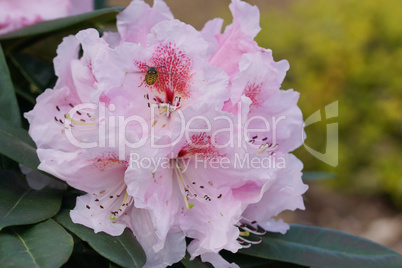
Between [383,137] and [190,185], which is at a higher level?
[190,185]

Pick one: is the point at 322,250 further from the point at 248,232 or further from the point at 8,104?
the point at 8,104

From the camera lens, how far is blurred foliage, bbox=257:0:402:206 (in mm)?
3199

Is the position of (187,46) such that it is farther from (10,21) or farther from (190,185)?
(10,21)

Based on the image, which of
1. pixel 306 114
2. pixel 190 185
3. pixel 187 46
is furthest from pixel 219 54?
pixel 306 114

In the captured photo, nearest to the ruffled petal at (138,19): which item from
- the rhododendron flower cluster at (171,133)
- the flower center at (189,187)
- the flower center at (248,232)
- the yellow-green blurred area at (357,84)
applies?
the rhododendron flower cluster at (171,133)

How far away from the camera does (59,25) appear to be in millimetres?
882

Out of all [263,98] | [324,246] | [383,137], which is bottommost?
[383,137]

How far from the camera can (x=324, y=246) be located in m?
0.88

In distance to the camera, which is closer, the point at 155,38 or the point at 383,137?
the point at 155,38

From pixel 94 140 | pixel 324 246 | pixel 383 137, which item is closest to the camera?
pixel 94 140

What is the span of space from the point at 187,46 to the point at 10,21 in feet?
1.35

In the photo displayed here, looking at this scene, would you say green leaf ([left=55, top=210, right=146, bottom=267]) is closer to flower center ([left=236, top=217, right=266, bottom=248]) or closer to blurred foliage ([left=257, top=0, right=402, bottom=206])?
flower center ([left=236, top=217, right=266, bottom=248])

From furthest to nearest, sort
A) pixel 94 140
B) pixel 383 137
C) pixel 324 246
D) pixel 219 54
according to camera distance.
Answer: pixel 383 137 → pixel 324 246 → pixel 219 54 → pixel 94 140

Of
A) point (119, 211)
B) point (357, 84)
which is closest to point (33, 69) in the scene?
point (119, 211)
